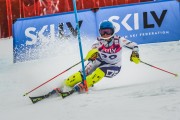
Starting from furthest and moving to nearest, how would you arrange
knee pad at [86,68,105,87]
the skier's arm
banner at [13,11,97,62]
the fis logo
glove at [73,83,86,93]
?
banner at [13,11,97,62]
the fis logo
the skier's arm
knee pad at [86,68,105,87]
glove at [73,83,86,93]

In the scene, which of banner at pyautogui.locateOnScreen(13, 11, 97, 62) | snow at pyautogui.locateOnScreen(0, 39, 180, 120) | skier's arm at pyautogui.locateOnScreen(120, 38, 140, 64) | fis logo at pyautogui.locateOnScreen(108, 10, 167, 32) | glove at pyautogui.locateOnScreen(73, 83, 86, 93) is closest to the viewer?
snow at pyautogui.locateOnScreen(0, 39, 180, 120)

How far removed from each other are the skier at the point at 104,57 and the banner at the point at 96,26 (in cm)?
433

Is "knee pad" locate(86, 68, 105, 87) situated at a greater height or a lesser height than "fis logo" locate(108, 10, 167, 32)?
lesser

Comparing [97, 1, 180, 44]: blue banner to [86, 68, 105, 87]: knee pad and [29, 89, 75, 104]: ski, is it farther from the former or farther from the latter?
[29, 89, 75, 104]: ski

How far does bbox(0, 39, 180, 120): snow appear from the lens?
13.7 ft

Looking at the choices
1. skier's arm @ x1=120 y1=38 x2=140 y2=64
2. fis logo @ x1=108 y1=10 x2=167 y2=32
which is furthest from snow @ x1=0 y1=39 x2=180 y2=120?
fis logo @ x1=108 y1=10 x2=167 y2=32

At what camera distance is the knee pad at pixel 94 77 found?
639 cm

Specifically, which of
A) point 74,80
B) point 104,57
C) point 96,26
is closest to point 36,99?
point 74,80

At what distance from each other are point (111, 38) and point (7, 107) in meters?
2.22

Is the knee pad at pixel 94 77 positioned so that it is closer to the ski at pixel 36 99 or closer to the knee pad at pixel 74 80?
the knee pad at pixel 74 80

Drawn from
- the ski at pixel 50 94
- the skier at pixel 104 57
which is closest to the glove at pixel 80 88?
the ski at pixel 50 94

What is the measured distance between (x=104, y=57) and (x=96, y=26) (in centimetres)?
455

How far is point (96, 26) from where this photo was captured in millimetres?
11227

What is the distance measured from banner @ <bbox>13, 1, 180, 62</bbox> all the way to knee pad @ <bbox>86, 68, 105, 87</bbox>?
183 inches
